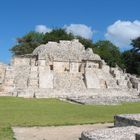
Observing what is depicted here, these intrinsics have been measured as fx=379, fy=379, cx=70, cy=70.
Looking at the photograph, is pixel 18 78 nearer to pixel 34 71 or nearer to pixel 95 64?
pixel 34 71

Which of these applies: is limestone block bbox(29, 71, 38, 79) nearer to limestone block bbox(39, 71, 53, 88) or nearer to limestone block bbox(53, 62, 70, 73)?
A: limestone block bbox(39, 71, 53, 88)

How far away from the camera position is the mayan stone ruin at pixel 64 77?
119ft

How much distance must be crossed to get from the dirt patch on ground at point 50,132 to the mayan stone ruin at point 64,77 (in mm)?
18441

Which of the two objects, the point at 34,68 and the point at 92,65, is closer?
the point at 34,68

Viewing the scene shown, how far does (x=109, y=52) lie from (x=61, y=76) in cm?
2875

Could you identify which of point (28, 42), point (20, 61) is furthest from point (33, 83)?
point (28, 42)

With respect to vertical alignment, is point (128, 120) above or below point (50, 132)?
above

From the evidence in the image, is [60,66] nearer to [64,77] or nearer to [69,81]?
[64,77]

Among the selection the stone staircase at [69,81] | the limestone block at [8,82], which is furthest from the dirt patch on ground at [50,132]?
the stone staircase at [69,81]

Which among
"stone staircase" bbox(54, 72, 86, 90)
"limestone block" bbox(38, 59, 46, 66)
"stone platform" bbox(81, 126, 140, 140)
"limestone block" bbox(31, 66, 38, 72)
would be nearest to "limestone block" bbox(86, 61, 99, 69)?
"stone staircase" bbox(54, 72, 86, 90)

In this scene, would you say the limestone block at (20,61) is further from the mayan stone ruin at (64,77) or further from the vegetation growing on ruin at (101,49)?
the vegetation growing on ruin at (101,49)

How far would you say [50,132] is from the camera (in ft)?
46.2

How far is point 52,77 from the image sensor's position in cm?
4003

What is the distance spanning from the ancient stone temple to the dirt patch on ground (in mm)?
19357
